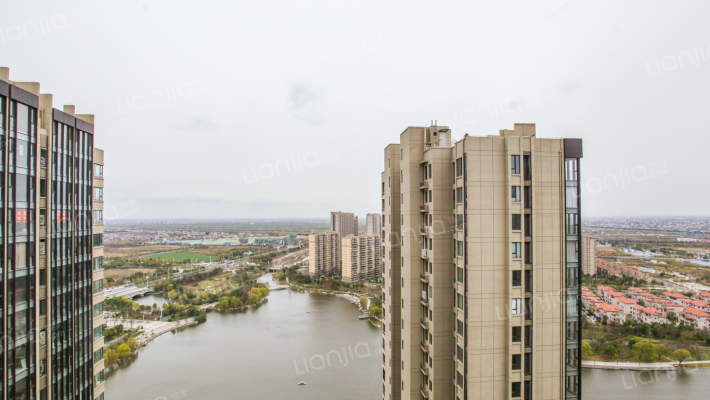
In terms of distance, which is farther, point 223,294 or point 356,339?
point 223,294

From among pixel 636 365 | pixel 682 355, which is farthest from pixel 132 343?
pixel 682 355

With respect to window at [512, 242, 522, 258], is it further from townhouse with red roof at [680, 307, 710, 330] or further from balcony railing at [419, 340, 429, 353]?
townhouse with red roof at [680, 307, 710, 330]

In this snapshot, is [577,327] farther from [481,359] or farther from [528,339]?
[481,359]

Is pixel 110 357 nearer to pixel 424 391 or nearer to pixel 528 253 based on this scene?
pixel 424 391

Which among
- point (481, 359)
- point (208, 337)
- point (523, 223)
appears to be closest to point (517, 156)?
point (523, 223)

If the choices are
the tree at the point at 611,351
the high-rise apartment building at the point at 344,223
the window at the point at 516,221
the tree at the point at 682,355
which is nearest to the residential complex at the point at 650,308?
the tree at the point at 611,351

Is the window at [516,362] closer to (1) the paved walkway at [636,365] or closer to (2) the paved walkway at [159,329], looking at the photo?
(1) the paved walkway at [636,365]
